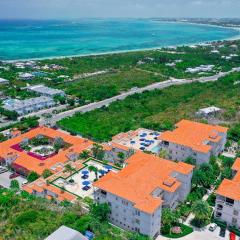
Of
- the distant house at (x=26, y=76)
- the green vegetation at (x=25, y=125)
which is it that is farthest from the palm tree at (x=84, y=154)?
the distant house at (x=26, y=76)

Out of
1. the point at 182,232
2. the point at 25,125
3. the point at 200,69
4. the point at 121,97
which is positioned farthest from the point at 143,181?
the point at 200,69

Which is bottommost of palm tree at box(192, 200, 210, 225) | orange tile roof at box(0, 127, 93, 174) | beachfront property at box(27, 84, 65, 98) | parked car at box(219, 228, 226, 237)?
parked car at box(219, 228, 226, 237)

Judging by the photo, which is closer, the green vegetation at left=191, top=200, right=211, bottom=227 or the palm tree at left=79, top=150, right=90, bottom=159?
the green vegetation at left=191, top=200, right=211, bottom=227

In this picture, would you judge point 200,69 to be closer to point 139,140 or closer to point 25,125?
point 139,140

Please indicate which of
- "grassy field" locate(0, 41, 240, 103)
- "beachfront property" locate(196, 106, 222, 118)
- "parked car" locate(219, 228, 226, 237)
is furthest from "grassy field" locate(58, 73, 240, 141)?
"parked car" locate(219, 228, 226, 237)

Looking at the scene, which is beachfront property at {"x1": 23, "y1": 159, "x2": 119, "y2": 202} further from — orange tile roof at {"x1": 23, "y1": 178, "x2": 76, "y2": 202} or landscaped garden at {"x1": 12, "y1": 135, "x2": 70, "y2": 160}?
landscaped garden at {"x1": 12, "y1": 135, "x2": 70, "y2": 160}

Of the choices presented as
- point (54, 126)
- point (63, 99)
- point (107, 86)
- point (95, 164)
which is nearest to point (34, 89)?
point (63, 99)

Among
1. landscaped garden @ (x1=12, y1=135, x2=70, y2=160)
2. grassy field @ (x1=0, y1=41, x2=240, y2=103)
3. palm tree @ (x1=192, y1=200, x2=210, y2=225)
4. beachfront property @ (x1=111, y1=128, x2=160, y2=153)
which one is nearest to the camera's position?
palm tree @ (x1=192, y1=200, x2=210, y2=225)
